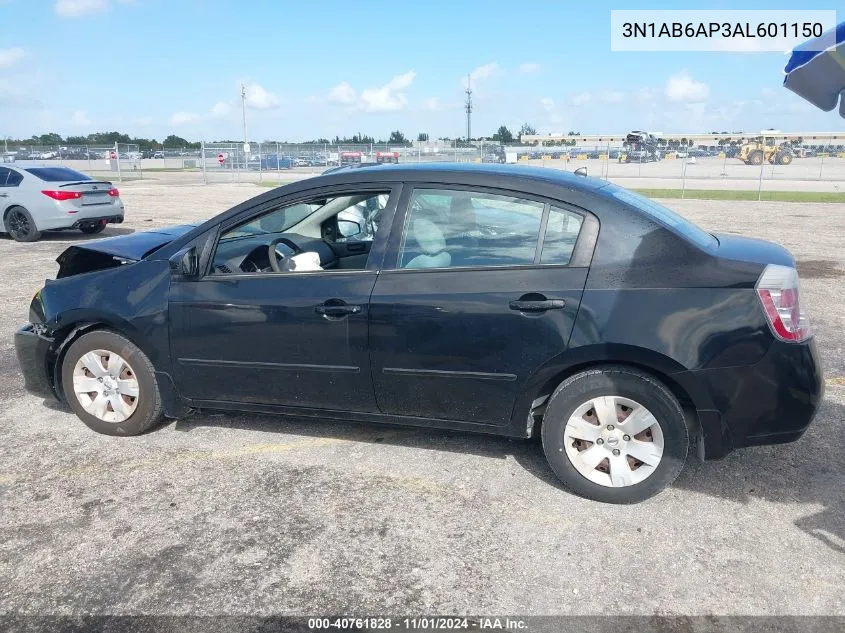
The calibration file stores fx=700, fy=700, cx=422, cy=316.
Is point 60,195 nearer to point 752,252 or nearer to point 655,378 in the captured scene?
point 655,378

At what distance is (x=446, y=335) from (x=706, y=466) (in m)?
1.66

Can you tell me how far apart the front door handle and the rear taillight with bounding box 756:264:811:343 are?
193cm

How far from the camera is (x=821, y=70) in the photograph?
3104mm

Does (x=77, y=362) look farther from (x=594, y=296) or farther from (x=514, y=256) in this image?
(x=594, y=296)

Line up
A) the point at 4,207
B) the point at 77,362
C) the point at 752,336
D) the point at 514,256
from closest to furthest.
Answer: the point at 752,336, the point at 514,256, the point at 77,362, the point at 4,207

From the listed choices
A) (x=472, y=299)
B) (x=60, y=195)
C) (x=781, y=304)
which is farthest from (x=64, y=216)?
(x=781, y=304)

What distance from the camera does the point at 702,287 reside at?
3201 mm

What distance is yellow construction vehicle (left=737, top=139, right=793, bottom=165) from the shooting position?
45062mm

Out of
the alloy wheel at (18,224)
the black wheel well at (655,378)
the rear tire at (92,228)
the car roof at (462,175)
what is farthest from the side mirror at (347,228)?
the alloy wheel at (18,224)

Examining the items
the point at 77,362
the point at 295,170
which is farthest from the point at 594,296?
the point at 295,170

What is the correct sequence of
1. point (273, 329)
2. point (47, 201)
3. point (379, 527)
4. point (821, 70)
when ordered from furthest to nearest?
point (47, 201)
point (273, 329)
point (379, 527)
point (821, 70)

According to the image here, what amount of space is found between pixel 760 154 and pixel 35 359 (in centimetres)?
5026

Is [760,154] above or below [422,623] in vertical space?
above

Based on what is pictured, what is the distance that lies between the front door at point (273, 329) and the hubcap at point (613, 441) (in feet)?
3.57
